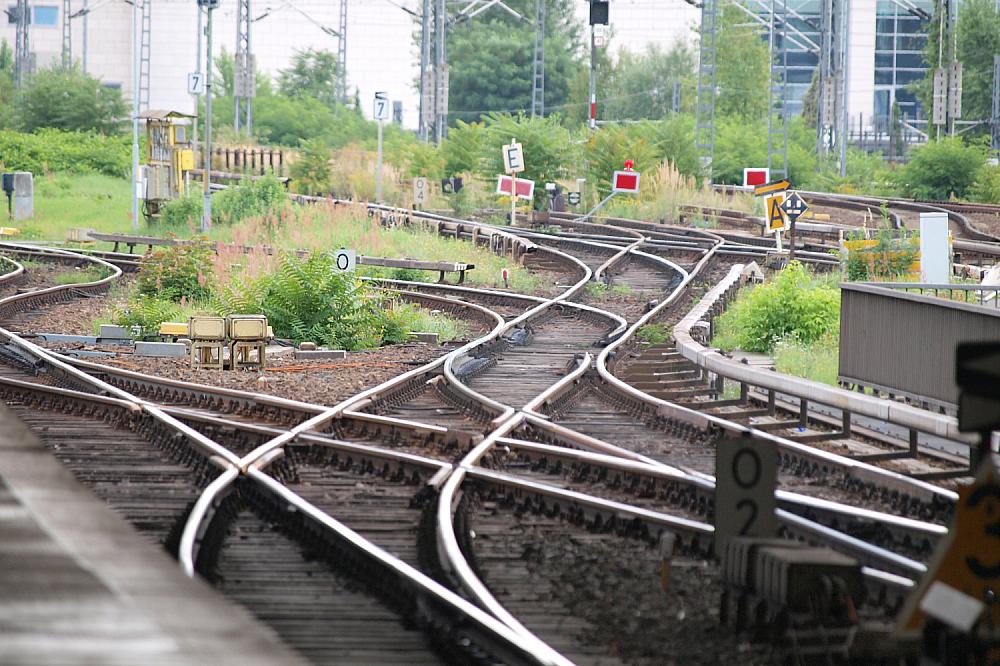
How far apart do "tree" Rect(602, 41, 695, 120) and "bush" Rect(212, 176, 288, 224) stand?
5194cm

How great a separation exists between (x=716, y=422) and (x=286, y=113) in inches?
2214

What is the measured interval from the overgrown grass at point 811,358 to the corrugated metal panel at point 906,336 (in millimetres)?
974

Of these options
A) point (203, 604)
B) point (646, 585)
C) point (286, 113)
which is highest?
point (286, 113)

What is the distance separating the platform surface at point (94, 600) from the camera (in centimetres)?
219

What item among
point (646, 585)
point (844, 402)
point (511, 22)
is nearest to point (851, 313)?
point (844, 402)

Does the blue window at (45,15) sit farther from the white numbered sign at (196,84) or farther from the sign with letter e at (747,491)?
the sign with letter e at (747,491)

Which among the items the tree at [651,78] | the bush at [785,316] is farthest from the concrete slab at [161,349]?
the tree at [651,78]

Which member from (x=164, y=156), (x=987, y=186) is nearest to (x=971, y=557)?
(x=164, y=156)

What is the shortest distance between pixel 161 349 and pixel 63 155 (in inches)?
1305

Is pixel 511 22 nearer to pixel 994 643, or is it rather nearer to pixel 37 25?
pixel 37 25

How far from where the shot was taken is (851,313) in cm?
1188

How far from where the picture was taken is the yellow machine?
103 feet

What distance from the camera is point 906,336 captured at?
36.6 ft

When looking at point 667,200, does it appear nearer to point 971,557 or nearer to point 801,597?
point 801,597
